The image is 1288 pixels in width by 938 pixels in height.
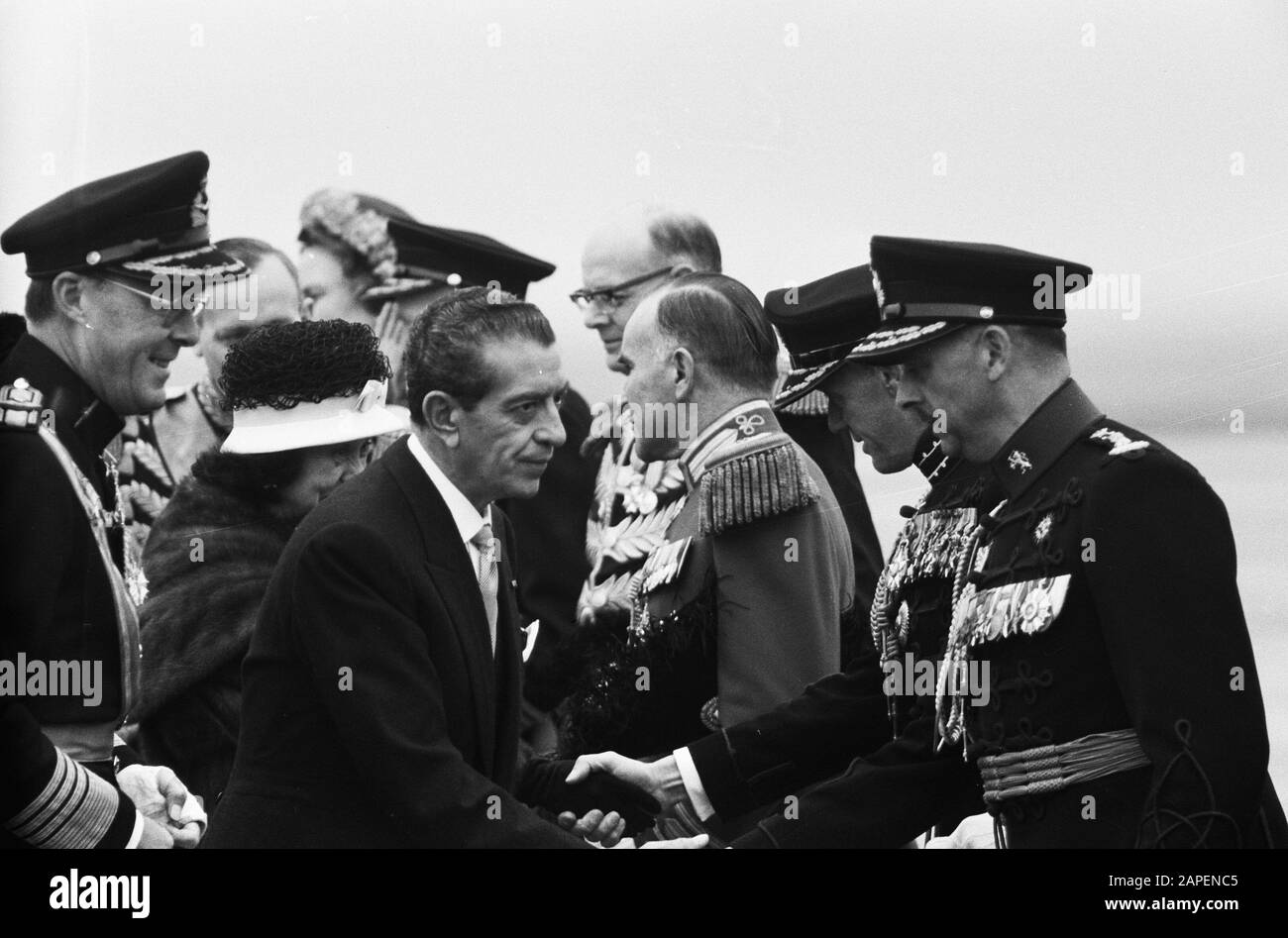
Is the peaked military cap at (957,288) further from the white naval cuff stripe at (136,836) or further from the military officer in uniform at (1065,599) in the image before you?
the white naval cuff stripe at (136,836)

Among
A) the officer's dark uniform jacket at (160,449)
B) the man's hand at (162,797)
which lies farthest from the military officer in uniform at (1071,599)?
the officer's dark uniform jacket at (160,449)

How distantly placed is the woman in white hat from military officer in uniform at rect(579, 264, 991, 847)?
0.75 meters

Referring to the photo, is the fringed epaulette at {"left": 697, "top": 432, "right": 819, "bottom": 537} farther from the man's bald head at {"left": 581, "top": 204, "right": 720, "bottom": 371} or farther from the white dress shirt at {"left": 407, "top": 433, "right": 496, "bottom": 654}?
the white dress shirt at {"left": 407, "top": 433, "right": 496, "bottom": 654}

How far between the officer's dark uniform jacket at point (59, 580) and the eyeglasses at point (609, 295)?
1.16 metres

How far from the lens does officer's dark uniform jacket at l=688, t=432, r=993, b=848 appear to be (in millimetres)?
3574

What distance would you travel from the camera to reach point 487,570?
134 inches

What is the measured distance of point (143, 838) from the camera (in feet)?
11.8

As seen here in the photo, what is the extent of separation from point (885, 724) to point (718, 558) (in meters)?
0.46

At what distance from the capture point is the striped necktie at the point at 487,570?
133 inches

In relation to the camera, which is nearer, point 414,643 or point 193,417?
point 414,643

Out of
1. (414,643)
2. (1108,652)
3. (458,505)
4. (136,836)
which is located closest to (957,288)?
(1108,652)

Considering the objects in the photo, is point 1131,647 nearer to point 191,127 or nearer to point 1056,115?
point 1056,115

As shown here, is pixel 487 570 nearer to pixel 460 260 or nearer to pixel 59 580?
pixel 59 580

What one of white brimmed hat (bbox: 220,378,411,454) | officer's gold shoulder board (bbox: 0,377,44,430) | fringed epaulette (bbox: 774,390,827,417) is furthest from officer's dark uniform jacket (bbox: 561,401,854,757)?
officer's gold shoulder board (bbox: 0,377,44,430)
